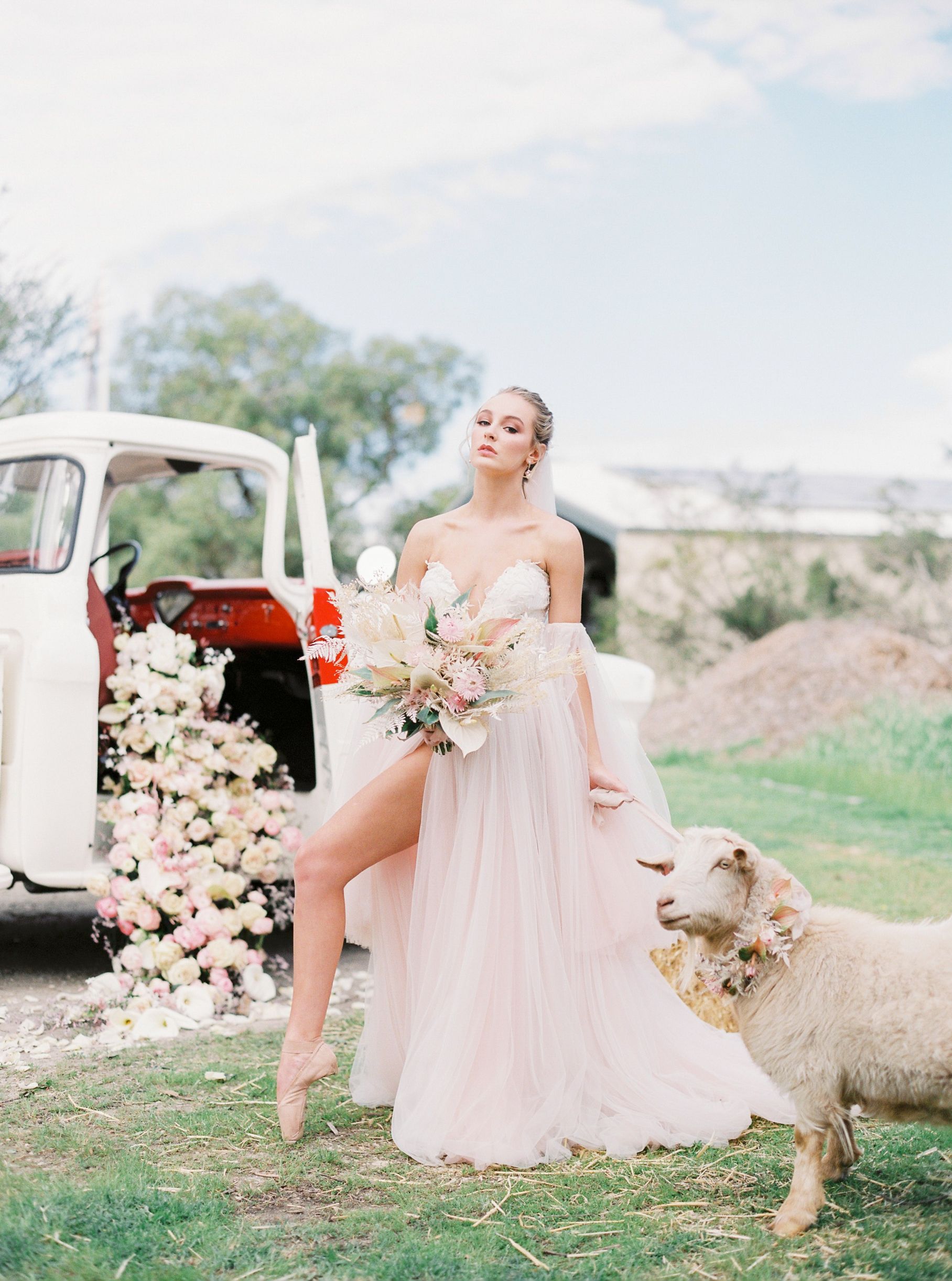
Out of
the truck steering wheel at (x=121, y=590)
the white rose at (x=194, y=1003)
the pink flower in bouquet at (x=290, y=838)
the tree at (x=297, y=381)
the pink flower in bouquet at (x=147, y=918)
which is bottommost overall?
the white rose at (x=194, y=1003)

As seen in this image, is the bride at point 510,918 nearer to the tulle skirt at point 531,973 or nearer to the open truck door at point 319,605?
the tulle skirt at point 531,973

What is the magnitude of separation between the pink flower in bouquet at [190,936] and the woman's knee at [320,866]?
5.91 feet

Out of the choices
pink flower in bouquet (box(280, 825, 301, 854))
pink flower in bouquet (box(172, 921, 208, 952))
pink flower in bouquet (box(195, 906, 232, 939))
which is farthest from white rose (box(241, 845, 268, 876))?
pink flower in bouquet (box(172, 921, 208, 952))

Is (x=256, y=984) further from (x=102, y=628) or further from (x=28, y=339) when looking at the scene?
(x=28, y=339)

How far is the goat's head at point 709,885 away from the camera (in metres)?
2.99

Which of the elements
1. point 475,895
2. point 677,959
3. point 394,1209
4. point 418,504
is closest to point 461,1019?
point 475,895

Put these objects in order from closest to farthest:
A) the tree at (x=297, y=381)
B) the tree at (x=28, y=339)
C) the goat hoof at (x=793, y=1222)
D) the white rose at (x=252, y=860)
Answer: the goat hoof at (x=793, y=1222) < the white rose at (x=252, y=860) < the tree at (x=28, y=339) < the tree at (x=297, y=381)

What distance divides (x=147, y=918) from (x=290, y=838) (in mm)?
741

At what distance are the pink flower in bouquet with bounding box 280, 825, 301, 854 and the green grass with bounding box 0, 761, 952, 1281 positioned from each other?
4.53 ft

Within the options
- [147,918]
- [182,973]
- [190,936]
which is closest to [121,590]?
[147,918]

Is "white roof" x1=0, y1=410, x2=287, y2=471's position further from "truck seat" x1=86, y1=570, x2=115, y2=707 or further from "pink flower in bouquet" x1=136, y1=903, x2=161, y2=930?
"pink flower in bouquet" x1=136, y1=903, x2=161, y2=930

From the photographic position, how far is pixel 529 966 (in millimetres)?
3654

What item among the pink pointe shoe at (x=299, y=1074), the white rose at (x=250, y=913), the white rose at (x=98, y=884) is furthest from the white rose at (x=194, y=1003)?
the pink pointe shoe at (x=299, y=1074)

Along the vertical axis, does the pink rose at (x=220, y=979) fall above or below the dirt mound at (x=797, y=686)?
below
